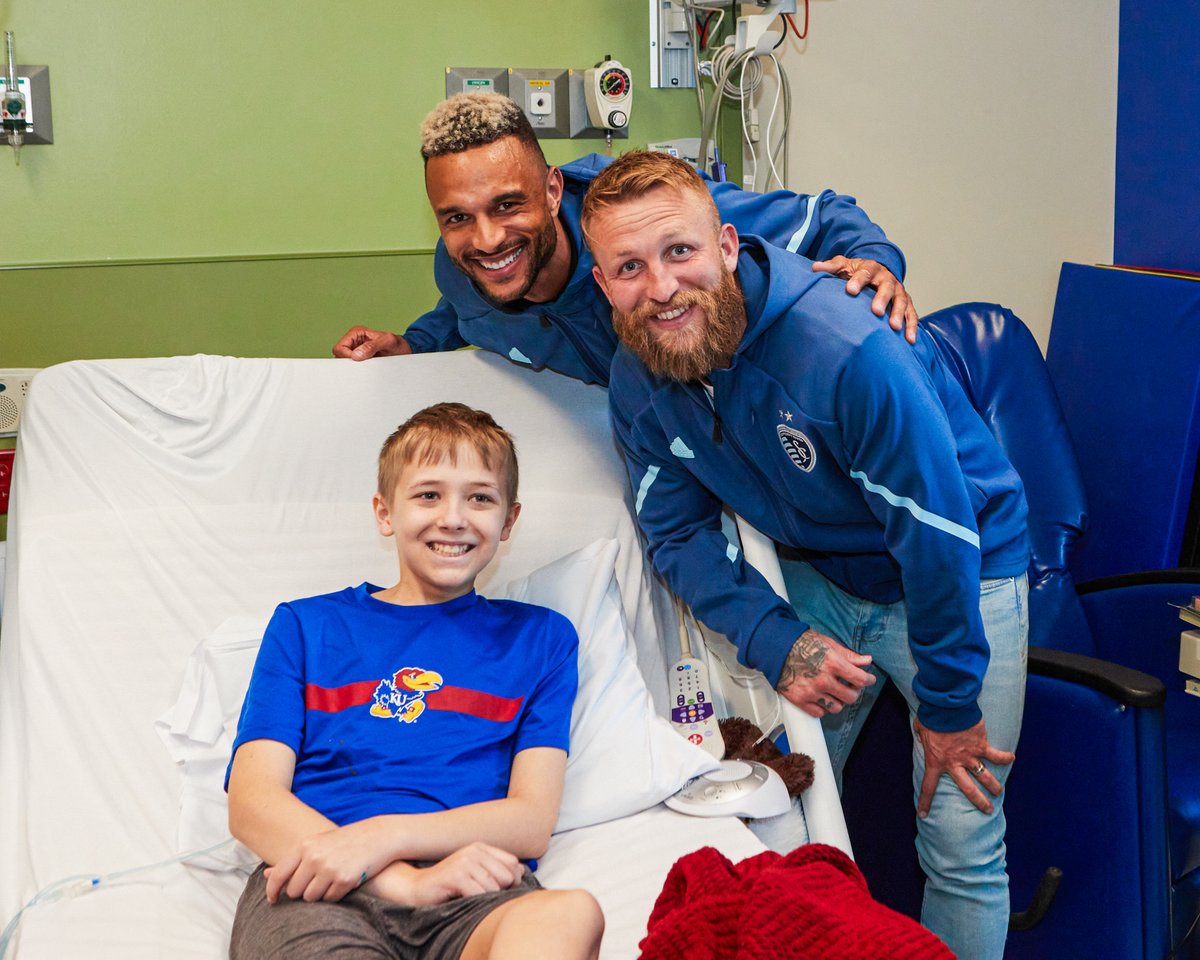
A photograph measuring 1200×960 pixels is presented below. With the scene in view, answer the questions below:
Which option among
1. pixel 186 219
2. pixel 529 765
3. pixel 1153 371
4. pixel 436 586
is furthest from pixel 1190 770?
pixel 186 219

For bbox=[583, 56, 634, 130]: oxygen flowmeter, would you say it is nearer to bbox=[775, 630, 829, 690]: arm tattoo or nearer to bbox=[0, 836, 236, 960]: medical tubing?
bbox=[775, 630, 829, 690]: arm tattoo

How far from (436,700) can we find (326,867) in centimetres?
29

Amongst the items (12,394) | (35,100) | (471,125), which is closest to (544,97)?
(471,125)

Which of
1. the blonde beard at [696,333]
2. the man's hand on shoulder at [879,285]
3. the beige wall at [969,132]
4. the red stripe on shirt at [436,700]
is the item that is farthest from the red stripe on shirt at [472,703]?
the beige wall at [969,132]

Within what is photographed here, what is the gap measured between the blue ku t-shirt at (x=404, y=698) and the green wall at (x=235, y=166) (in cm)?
105

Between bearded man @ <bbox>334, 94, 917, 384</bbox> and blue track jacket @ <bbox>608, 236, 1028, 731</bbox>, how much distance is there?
13 cm

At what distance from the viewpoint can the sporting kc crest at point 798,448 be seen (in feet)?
5.62

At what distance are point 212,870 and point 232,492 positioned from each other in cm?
70

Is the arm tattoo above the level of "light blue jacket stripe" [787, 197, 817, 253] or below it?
below

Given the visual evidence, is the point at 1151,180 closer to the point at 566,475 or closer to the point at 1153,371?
the point at 1153,371

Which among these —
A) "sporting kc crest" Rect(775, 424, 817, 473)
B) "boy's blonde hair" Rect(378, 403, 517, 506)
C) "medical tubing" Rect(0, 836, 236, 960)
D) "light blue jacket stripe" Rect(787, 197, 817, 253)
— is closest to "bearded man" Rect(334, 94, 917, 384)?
"light blue jacket stripe" Rect(787, 197, 817, 253)

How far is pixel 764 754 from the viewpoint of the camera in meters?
1.78

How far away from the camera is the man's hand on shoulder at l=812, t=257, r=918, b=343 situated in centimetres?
173

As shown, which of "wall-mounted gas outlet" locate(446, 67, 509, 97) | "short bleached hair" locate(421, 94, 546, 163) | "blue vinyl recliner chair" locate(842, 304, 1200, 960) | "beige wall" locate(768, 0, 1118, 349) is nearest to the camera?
"blue vinyl recliner chair" locate(842, 304, 1200, 960)
